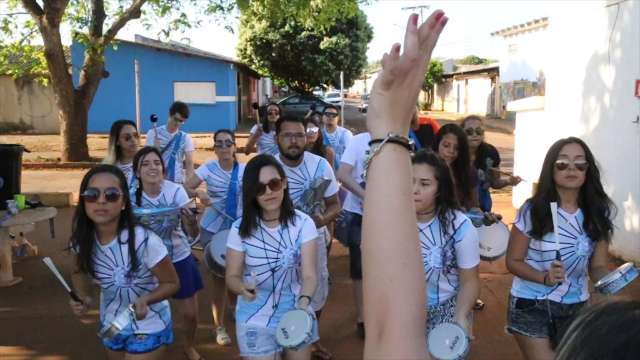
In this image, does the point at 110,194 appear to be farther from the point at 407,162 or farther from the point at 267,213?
the point at 407,162

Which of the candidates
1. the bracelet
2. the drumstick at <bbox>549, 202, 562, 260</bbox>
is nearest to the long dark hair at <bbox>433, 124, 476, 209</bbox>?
the drumstick at <bbox>549, 202, 562, 260</bbox>

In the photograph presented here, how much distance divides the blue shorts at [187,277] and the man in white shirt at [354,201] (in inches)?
52.1

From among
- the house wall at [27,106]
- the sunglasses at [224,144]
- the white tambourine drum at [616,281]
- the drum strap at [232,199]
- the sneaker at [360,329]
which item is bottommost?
the sneaker at [360,329]

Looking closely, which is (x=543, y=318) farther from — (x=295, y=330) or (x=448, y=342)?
(x=295, y=330)

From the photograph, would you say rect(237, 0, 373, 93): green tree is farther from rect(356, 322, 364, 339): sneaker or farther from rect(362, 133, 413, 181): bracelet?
rect(362, 133, 413, 181): bracelet

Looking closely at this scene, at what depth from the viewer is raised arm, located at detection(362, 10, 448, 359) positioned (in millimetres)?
1287

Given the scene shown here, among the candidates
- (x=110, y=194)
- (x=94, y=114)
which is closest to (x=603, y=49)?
(x=110, y=194)

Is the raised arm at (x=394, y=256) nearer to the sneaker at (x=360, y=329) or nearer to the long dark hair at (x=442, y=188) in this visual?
the long dark hair at (x=442, y=188)

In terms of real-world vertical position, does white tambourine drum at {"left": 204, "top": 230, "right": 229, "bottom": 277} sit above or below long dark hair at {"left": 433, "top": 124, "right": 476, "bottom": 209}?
below

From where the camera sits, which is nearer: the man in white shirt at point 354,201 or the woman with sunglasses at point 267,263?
the woman with sunglasses at point 267,263

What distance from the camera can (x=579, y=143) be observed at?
3365mm

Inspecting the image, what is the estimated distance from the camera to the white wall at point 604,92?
6.92 meters

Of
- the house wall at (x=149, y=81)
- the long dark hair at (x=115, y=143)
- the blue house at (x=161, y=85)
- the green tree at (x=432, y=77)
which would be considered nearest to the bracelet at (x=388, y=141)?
the long dark hair at (x=115, y=143)

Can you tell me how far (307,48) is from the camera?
30.6 metres
